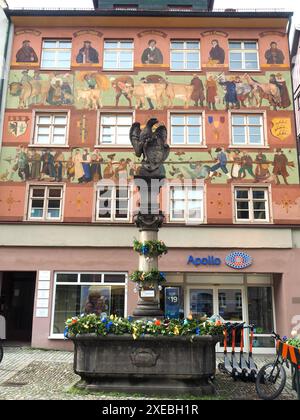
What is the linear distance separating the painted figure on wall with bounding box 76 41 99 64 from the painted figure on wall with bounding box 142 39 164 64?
2145 mm

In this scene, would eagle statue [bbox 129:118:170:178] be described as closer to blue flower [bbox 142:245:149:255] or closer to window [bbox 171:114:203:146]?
blue flower [bbox 142:245:149:255]

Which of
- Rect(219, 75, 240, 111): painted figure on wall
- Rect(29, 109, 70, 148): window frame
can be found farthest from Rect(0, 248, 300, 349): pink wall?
Rect(219, 75, 240, 111): painted figure on wall

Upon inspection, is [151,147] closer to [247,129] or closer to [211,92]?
[247,129]

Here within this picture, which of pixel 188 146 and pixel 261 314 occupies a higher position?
pixel 188 146

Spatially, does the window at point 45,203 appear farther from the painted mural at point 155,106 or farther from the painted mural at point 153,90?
the painted mural at point 153,90

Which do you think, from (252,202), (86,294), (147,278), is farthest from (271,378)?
(252,202)

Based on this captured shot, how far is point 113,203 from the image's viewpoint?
1769cm

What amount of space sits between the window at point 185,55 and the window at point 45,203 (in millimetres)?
7559

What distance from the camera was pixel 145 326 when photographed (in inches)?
344

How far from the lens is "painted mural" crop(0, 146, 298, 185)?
58.3 feet

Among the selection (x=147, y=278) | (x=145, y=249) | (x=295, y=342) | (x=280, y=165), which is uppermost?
(x=280, y=165)

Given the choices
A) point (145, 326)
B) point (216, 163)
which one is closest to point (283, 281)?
point (216, 163)

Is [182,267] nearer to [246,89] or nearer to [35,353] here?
[35,353]

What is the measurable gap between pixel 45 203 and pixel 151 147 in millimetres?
8376
